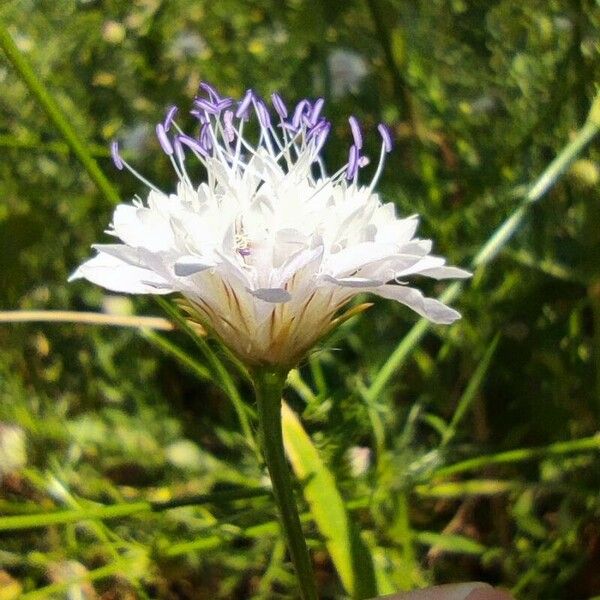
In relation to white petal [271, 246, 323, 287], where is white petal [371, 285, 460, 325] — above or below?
below

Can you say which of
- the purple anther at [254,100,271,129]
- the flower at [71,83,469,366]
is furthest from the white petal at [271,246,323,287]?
the purple anther at [254,100,271,129]

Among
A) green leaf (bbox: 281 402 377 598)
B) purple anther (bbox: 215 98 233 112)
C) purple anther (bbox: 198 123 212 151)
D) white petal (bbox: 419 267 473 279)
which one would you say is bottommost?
green leaf (bbox: 281 402 377 598)

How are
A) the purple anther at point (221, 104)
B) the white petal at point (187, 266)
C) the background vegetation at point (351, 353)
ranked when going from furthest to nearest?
the background vegetation at point (351, 353), the purple anther at point (221, 104), the white petal at point (187, 266)

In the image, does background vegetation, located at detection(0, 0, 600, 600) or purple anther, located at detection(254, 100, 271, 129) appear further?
background vegetation, located at detection(0, 0, 600, 600)

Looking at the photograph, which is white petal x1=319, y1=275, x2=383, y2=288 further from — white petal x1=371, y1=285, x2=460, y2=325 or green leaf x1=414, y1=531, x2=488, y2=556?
green leaf x1=414, y1=531, x2=488, y2=556

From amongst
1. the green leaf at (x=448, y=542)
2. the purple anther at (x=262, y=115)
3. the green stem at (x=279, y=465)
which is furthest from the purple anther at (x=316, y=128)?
the green leaf at (x=448, y=542)

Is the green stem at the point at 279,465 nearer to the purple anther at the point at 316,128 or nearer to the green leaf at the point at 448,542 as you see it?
the purple anther at the point at 316,128

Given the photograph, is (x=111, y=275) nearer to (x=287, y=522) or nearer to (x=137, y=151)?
(x=287, y=522)

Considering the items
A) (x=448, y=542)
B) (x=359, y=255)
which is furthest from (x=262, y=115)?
(x=448, y=542)
